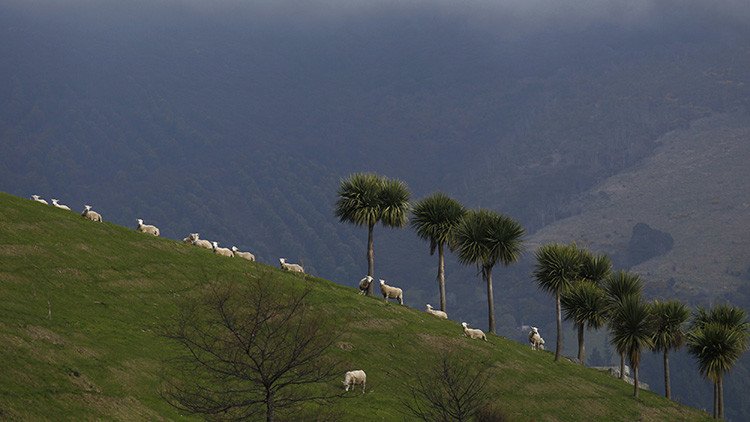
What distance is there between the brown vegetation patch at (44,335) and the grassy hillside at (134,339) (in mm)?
98

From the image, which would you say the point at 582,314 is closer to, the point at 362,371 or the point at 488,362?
the point at 488,362

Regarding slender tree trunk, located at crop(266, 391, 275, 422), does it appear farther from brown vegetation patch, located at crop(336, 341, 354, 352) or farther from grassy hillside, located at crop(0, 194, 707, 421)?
brown vegetation patch, located at crop(336, 341, 354, 352)

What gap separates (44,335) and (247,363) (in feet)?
41.0

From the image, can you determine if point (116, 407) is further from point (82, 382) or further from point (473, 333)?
point (473, 333)

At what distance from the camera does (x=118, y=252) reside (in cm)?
7800

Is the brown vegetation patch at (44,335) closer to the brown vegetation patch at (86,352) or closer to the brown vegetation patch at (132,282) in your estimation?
the brown vegetation patch at (86,352)

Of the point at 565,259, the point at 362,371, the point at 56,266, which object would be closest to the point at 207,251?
the point at 56,266

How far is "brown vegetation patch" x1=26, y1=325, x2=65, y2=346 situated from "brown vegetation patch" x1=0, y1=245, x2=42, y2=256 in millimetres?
13381

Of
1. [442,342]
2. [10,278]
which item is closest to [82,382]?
[10,278]

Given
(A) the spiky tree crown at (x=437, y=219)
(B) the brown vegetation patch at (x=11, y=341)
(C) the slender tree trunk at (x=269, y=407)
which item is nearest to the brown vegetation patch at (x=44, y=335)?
(B) the brown vegetation patch at (x=11, y=341)

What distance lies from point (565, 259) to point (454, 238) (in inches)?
476

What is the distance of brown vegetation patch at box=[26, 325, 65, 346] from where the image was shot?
55.1m

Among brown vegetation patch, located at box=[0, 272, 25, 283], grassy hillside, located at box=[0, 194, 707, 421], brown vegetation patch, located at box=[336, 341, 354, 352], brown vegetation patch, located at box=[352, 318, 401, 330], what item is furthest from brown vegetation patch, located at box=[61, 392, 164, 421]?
brown vegetation patch, located at box=[352, 318, 401, 330]

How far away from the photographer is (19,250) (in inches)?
2739
